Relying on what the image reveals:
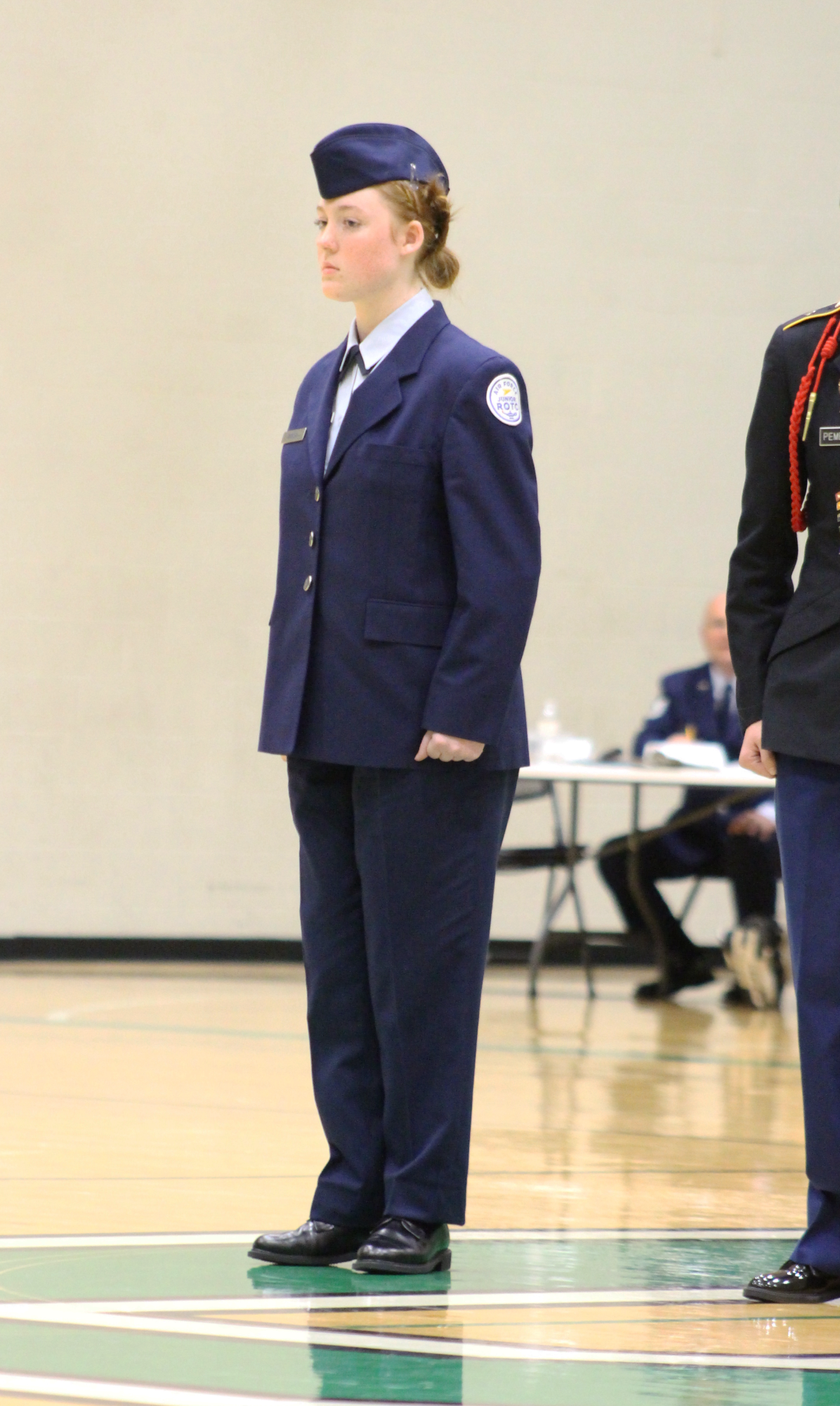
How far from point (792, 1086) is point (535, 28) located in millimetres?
4552

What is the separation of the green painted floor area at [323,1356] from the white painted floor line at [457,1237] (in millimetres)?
48

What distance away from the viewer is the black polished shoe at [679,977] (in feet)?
21.7

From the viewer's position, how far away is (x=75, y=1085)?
13.6 ft

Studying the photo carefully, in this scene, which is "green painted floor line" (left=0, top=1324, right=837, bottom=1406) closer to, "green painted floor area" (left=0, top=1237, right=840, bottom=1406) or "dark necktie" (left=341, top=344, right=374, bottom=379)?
"green painted floor area" (left=0, top=1237, right=840, bottom=1406)

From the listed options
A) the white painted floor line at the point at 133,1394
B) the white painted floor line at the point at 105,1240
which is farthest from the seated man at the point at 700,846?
the white painted floor line at the point at 133,1394

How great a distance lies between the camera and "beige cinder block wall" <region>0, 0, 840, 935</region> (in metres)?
6.86

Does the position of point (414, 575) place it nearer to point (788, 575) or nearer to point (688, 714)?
point (788, 575)

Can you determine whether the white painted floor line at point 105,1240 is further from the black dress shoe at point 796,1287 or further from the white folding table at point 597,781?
the white folding table at point 597,781

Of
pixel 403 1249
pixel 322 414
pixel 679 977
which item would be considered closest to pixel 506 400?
pixel 322 414

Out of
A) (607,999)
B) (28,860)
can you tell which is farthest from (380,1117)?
(28,860)

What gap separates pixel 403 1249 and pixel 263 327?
515 cm

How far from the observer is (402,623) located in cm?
247

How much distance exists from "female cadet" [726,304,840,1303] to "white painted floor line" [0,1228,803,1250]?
0.42 meters

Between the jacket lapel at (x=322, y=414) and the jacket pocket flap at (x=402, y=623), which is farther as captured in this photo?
the jacket lapel at (x=322, y=414)
